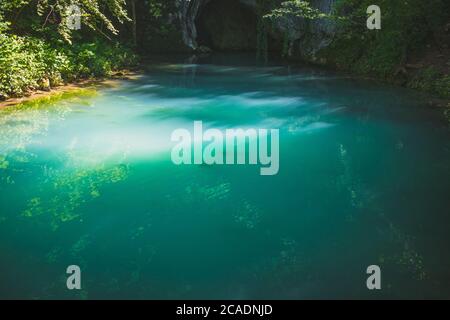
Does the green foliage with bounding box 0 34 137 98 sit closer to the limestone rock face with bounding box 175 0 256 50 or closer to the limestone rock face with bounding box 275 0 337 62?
the limestone rock face with bounding box 175 0 256 50

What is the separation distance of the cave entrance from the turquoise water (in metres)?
17.4

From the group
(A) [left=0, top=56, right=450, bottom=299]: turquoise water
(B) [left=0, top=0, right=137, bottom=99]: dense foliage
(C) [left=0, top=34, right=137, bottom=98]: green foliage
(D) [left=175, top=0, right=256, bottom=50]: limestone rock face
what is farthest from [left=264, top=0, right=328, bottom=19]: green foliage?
(A) [left=0, top=56, right=450, bottom=299]: turquoise water

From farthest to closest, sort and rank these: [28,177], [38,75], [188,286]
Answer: [38,75]
[28,177]
[188,286]

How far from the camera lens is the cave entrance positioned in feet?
86.1

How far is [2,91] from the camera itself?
10609mm

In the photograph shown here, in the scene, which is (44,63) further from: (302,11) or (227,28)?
(227,28)

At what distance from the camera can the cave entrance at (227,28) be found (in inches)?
1033

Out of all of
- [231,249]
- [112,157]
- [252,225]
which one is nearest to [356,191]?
[252,225]

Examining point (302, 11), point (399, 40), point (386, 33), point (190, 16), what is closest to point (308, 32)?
point (302, 11)

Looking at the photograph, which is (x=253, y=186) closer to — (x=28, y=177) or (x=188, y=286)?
(x=188, y=286)

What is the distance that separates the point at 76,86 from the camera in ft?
42.8

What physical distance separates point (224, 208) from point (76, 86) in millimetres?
9502

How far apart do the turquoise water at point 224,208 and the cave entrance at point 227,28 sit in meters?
17.4

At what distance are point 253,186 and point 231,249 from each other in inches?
69.8
